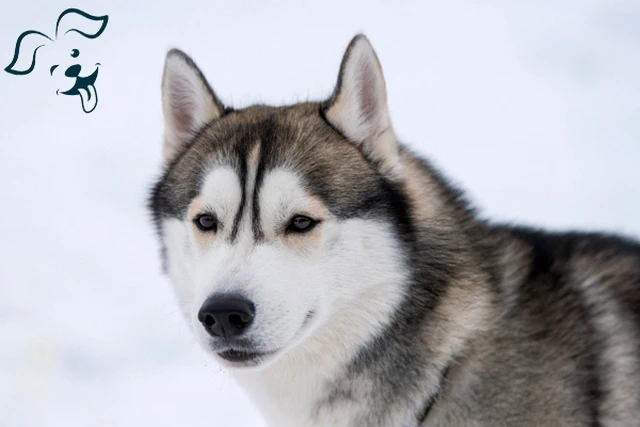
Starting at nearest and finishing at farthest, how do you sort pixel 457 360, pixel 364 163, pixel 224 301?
pixel 224 301 → pixel 457 360 → pixel 364 163

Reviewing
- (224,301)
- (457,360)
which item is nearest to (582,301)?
(457,360)

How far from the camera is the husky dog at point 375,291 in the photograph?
3748 millimetres

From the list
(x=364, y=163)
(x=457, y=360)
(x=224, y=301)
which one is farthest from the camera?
(x=364, y=163)

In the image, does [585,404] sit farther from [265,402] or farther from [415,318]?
[265,402]

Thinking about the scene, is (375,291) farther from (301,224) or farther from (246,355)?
(246,355)

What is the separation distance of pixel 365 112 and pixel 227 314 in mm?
1223

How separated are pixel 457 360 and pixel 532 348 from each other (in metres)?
0.33

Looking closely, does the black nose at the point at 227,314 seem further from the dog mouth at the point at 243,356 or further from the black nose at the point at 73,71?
the black nose at the point at 73,71

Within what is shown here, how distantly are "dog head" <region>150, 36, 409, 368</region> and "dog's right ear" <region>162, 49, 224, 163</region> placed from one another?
232 millimetres

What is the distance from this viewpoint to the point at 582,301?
397 cm

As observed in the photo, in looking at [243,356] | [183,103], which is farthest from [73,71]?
[243,356]

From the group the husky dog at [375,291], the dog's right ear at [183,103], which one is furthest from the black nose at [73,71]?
the husky dog at [375,291]

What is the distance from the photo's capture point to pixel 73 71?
9.16m

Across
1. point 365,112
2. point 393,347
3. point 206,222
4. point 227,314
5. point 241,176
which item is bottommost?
point 393,347
